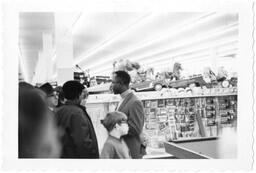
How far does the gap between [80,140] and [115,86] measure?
15.5 inches

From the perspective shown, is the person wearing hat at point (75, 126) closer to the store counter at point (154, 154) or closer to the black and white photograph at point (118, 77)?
the black and white photograph at point (118, 77)

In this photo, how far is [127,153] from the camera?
2105 millimetres

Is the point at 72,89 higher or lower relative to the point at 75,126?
higher

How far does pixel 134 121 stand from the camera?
6.86ft

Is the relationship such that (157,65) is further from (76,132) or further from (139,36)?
(76,132)

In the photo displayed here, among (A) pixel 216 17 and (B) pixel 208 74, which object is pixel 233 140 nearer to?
(B) pixel 208 74

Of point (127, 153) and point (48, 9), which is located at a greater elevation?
point (48, 9)

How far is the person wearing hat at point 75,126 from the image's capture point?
204 centimetres

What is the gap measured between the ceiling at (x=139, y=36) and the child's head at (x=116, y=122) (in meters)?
0.27

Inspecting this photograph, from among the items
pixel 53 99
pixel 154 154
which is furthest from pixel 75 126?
pixel 154 154

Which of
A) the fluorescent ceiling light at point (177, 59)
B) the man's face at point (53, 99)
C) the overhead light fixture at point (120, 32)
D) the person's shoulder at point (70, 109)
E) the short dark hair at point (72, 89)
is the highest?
the overhead light fixture at point (120, 32)

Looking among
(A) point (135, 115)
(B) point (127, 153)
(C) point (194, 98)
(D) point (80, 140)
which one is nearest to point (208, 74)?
(C) point (194, 98)

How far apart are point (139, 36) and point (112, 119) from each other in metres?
0.54

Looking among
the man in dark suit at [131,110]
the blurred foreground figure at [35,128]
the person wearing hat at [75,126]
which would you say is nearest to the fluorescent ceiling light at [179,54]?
the man in dark suit at [131,110]
